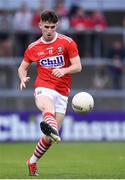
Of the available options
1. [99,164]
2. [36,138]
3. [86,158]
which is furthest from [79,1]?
[99,164]

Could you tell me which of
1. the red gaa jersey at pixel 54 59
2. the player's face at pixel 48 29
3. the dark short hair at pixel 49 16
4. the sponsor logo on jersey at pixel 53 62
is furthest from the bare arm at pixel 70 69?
the dark short hair at pixel 49 16

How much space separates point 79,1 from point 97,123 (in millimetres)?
5469

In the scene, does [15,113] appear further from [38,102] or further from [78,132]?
[38,102]

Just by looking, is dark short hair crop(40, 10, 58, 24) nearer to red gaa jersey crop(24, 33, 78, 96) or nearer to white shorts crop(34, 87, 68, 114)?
red gaa jersey crop(24, 33, 78, 96)

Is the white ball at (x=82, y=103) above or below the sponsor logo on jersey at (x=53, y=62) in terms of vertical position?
below

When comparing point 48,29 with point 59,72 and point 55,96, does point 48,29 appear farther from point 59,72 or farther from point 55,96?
point 55,96

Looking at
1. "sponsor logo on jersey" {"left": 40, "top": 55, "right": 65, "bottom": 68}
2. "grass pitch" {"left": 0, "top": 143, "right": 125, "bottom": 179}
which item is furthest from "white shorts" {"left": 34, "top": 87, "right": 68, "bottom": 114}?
"grass pitch" {"left": 0, "top": 143, "right": 125, "bottom": 179}

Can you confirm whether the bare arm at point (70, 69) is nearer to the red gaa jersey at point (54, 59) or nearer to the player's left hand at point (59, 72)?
the player's left hand at point (59, 72)

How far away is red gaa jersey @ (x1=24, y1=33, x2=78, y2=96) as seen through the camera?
1191 cm

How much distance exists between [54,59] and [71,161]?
4.15 m

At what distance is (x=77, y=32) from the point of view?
23391 mm

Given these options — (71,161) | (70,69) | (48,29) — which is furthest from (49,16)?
(71,161)

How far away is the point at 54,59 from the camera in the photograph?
12.0 metres

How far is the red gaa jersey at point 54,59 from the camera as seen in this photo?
39.1 feet
